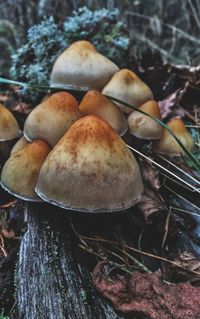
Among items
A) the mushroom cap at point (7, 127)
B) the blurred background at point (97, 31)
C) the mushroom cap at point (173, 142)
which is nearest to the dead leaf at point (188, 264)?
the mushroom cap at point (173, 142)

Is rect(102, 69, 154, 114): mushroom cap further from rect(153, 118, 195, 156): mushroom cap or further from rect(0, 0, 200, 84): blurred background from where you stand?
rect(0, 0, 200, 84): blurred background

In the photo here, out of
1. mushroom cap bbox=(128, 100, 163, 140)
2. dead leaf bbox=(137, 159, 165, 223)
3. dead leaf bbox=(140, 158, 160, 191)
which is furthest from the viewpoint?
mushroom cap bbox=(128, 100, 163, 140)

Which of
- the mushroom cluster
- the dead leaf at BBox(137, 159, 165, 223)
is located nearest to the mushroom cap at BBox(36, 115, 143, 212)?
the mushroom cluster

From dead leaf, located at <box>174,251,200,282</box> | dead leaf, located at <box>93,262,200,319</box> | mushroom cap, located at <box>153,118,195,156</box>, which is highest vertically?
mushroom cap, located at <box>153,118,195,156</box>

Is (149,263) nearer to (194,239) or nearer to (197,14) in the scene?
(194,239)

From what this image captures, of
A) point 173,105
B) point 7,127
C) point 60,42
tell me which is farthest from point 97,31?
point 7,127

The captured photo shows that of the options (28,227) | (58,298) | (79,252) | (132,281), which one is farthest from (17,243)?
(132,281)

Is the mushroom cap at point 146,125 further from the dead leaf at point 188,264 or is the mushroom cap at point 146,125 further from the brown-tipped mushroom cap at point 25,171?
the dead leaf at point 188,264
